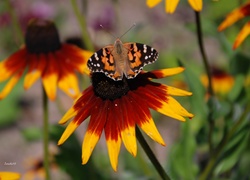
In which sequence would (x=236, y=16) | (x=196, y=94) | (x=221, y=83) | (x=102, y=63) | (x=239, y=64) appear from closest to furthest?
1. (x=102, y=63)
2. (x=236, y=16)
3. (x=196, y=94)
4. (x=239, y=64)
5. (x=221, y=83)

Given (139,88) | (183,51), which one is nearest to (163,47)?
(183,51)

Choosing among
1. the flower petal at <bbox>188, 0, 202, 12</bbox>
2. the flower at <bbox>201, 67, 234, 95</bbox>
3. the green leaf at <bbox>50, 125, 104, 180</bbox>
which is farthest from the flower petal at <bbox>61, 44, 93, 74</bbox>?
the flower at <bbox>201, 67, 234, 95</bbox>

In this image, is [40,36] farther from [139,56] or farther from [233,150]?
[233,150]

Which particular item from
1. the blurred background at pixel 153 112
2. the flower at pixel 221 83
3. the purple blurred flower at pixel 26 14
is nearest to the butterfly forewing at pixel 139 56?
the blurred background at pixel 153 112

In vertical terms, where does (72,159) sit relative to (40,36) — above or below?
below

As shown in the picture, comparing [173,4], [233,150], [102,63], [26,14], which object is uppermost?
[173,4]

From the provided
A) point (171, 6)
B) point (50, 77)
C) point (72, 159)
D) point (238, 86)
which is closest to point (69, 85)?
point (50, 77)
